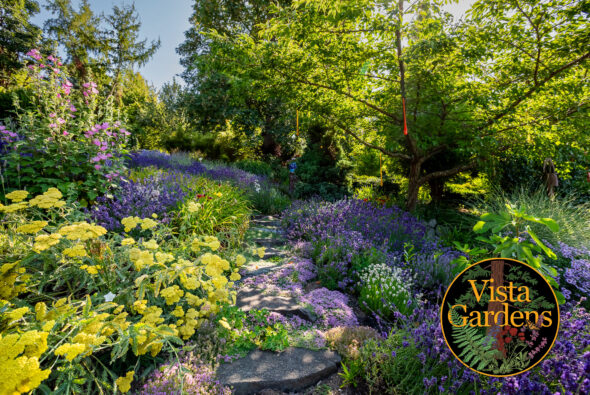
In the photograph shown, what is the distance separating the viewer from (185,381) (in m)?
1.65

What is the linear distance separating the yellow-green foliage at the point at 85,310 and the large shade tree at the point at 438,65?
3.95m

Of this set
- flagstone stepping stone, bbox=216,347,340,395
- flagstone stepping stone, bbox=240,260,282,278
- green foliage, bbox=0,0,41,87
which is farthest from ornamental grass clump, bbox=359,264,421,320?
green foliage, bbox=0,0,41,87

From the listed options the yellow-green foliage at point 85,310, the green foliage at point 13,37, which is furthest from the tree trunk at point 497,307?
the green foliage at point 13,37

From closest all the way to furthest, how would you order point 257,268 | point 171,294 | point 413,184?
point 171,294 < point 257,268 < point 413,184

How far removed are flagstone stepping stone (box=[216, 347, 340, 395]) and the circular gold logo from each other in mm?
1035

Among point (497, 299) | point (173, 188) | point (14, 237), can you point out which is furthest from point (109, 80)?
point (497, 299)

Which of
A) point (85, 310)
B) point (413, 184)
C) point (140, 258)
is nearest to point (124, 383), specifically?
point (85, 310)

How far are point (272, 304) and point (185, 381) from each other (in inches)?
45.7

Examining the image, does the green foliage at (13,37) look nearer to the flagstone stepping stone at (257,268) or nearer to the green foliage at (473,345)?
the flagstone stepping stone at (257,268)

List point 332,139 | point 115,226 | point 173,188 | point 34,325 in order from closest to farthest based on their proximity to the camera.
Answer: point 34,325, point 115,226, point 173,188, point 332,139

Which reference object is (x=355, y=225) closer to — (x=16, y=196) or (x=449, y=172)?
(x=449, y=172)

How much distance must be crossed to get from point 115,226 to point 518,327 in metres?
3.79

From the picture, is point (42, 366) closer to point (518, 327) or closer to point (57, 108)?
point (518, 327)

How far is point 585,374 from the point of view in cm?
125
